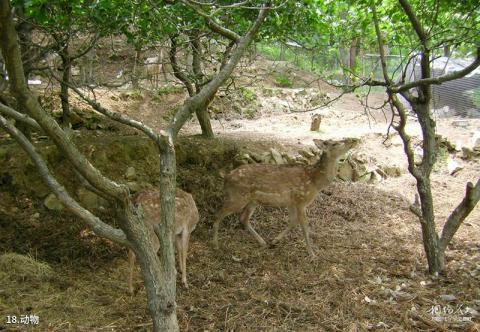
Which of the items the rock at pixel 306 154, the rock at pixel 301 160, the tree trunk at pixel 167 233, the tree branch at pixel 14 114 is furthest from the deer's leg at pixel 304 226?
the tree branch at pixel 14 114

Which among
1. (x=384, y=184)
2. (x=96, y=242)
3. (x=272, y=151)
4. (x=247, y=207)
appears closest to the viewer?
(x=96, y=242)

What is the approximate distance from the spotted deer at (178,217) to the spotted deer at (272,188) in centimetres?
102

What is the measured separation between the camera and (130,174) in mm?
7047

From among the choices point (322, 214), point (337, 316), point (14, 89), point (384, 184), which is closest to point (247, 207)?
point (322, 214)

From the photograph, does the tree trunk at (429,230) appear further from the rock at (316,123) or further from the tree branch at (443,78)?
the rock at (316,123)

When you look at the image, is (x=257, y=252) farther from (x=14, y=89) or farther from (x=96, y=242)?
(x=14, y=89)

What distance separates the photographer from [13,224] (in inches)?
234

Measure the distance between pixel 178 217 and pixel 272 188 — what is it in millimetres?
1746

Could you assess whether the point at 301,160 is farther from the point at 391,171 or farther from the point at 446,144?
the point at 446,144

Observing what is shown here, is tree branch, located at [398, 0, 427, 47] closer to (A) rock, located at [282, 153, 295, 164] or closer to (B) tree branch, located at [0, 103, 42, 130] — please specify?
(B) tree branch, located at [0, 103, 42, 130]

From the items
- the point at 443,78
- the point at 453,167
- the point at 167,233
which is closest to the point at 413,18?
the point at 443,78

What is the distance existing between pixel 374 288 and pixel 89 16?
4.23m

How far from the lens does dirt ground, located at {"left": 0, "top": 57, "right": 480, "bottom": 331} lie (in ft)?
14.5

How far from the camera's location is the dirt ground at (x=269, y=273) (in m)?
4.42
